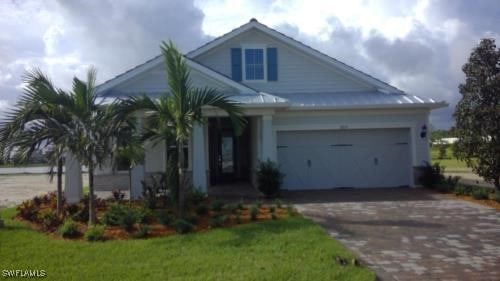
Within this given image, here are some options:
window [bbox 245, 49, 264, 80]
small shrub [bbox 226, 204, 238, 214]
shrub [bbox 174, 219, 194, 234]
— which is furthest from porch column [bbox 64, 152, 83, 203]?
window [bbox 245, 49, 264, 80]

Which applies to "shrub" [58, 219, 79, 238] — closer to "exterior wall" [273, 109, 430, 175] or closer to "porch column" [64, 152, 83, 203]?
"porch column" [64, 152, 83, 203]

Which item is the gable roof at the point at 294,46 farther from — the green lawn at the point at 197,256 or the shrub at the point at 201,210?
the green lawn at the point at 197,256

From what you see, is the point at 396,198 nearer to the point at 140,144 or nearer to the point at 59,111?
the point at 140,144

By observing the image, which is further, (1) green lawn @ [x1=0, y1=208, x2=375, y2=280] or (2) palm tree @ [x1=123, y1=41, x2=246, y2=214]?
(2) palm tree @ [x1=123, y1=41, x2=246, y2=214]

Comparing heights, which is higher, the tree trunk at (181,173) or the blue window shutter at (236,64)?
the blue window shutter at (236,64)

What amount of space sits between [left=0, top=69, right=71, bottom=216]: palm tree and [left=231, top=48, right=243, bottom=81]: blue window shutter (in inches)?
328

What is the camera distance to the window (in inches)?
680

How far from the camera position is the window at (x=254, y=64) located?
17.3 metres

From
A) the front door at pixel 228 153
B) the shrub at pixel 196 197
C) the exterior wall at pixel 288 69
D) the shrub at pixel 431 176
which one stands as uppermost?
the exterior wall at pixel 288 69

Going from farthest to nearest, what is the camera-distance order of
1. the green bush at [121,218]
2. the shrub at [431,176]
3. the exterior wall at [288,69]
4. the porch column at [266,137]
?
1. the exterior wall at [288,69]
2. the shrub at [431,176]
3. the porch column at [266,137]
4. the green bush at [121,218]

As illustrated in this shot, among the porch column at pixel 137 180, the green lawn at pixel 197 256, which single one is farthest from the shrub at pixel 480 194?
the porch column at pixel 137 180

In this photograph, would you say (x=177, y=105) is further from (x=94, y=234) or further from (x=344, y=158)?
(x=344, y=158)

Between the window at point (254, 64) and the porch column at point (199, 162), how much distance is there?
4.25m

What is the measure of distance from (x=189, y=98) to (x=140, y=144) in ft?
5.14
